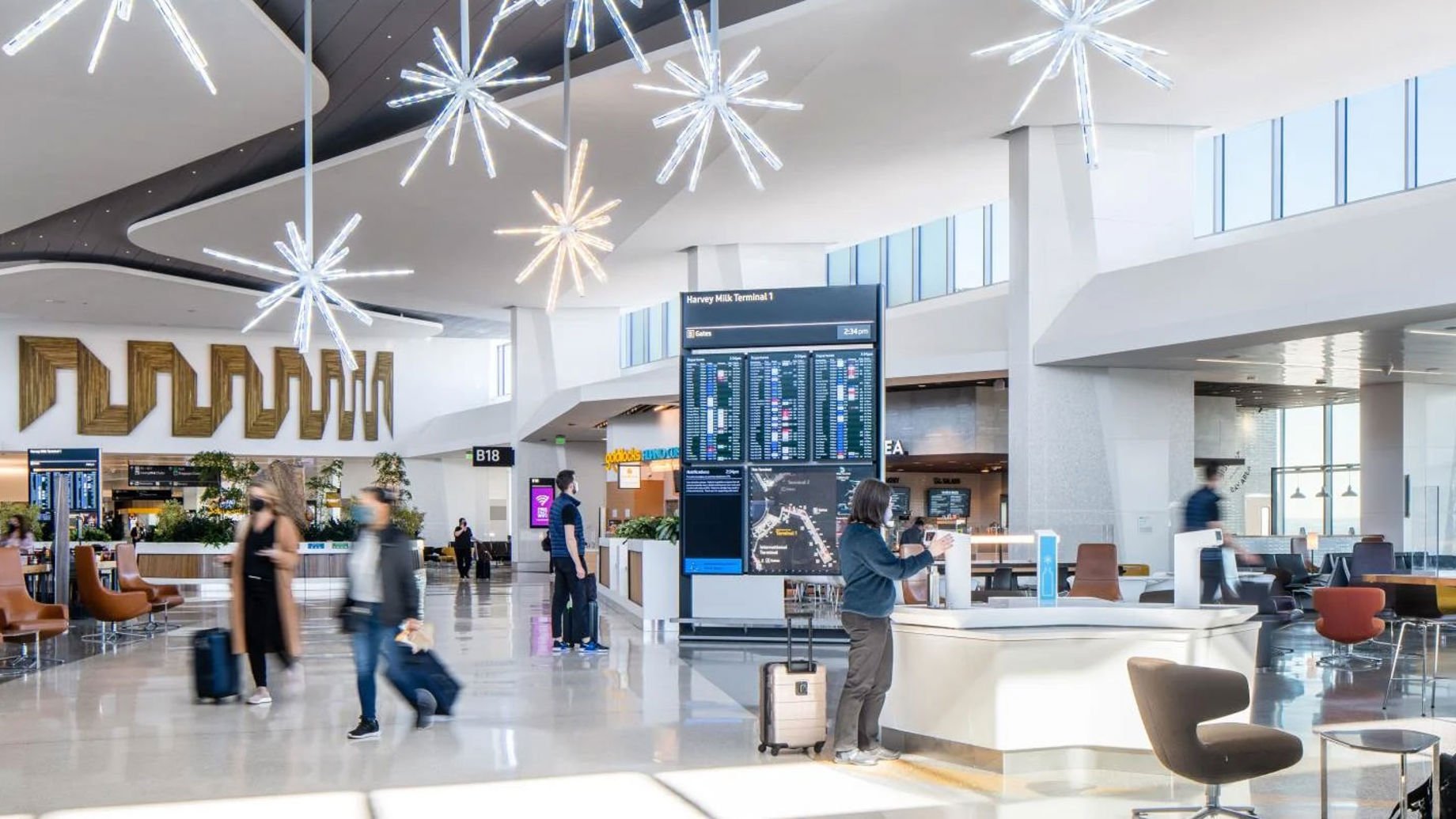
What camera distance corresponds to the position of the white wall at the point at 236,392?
1240 inches

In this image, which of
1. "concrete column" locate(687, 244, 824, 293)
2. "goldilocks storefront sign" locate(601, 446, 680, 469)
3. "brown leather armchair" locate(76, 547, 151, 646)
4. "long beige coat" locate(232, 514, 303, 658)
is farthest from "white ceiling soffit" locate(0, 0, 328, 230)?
"goldilocks storefront sign" locate(601, 446, 680, 469)

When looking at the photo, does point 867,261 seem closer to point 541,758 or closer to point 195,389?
point 195,389

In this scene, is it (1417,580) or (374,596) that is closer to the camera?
(374,596)

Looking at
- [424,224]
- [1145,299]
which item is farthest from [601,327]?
[1145,299]

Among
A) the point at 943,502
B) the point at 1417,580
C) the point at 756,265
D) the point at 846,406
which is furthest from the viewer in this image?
the point at 943,502

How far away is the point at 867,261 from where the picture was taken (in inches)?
1007

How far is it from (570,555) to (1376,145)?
1271 cm

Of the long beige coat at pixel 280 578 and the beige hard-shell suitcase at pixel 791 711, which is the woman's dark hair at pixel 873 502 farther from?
the long beige coat at pixel 280 578

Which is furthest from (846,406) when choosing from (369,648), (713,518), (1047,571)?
(369,648)

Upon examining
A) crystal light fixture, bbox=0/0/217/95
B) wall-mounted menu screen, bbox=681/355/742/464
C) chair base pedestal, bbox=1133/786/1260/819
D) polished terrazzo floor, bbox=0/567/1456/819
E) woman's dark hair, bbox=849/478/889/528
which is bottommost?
polished terrazzo floor, bbox=0/567/1456/819

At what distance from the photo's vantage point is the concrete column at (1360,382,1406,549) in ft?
61.5

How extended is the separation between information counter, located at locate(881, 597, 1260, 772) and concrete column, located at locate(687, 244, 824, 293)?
15.5m

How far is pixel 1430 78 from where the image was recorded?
17.2m

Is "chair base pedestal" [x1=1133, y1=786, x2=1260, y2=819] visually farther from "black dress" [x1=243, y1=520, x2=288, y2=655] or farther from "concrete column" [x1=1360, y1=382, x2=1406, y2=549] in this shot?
"concrete column" [x1=1360, y1=382, x2=1406, y2=549]
